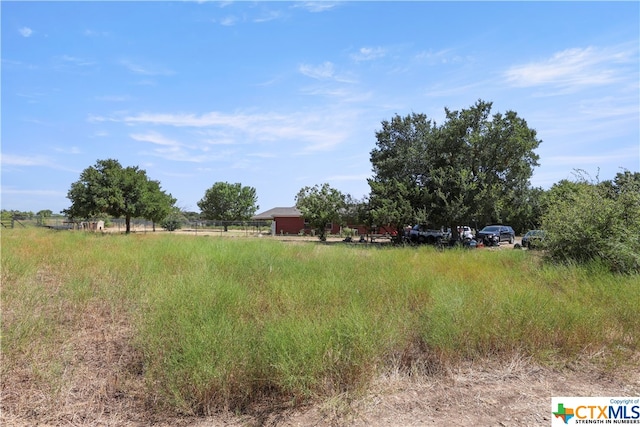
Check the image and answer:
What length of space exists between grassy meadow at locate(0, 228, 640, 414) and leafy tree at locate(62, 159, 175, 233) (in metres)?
26.4

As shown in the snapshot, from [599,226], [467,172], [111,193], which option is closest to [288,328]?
[599,226]

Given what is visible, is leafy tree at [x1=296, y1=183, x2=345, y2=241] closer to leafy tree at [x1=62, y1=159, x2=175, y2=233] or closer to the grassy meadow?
leafy tree at [x1=62, y1=159, x2=175, y2=233]

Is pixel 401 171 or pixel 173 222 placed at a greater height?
pixel 401 171

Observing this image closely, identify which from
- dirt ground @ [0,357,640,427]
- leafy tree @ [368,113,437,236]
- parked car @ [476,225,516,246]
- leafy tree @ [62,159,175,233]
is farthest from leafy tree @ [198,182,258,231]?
dirt ground @ [0,357,640,427]

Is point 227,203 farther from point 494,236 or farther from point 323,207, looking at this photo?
point 494,236

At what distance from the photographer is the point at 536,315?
17.0 ft

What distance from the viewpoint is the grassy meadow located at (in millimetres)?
3973

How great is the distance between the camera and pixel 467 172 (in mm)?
26219

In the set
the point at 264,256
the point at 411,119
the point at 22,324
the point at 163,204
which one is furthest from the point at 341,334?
the point at 163,204

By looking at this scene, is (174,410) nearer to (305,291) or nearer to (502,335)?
(305,291)

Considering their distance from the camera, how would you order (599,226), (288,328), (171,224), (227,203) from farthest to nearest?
1. (227,203)
2. (171,224)
3. (599,226)
4. (288,328)

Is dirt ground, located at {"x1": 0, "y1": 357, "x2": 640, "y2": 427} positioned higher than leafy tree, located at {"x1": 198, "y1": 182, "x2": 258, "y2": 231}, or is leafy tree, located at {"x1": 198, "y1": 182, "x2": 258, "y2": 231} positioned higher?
leafy tree, located at {"x1": 198, "y1": 182, "x2": 258, "y2": 231}

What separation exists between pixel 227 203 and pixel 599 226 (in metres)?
67.0

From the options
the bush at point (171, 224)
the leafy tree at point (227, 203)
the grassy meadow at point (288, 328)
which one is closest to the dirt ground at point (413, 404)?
the grassy meadow at point (288, 328)
